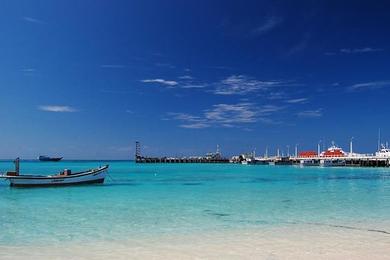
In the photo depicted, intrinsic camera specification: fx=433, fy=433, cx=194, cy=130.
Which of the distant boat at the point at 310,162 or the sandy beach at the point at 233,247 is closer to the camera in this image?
the sandy beach at the point at 233,247

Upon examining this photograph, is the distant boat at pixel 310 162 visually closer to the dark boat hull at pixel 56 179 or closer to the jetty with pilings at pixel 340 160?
the jetty with pilings at pixel 340 160

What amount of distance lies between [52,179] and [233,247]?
28.6m

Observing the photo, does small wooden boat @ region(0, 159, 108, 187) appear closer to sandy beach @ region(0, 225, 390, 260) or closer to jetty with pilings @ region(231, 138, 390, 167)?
sandy beach @ region(0, 225, 390, 260)

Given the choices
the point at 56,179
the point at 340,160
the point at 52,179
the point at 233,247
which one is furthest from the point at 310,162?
the point at 233,247

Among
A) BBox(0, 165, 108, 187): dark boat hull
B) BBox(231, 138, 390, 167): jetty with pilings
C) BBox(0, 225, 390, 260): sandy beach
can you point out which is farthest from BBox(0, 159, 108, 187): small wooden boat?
BBox(231, 138, 390, 167): jetty with pilings

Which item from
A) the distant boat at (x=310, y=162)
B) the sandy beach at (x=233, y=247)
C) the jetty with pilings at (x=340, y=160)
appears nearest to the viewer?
the sandy beach at (x=233, y=247)

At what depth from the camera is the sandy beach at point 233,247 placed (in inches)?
428

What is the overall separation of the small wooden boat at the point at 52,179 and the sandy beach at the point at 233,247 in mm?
25500

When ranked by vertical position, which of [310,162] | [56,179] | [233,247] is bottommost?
[233,247]

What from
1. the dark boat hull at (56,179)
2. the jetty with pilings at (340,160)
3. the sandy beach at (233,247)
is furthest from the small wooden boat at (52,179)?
the jetty with pilings at (340,160)

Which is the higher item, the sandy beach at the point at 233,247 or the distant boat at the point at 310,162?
the distant boat at the point at 310,162

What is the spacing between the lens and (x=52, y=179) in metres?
37.2

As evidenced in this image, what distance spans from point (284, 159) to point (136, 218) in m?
139

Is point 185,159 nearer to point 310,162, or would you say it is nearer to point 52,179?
point 310,162
